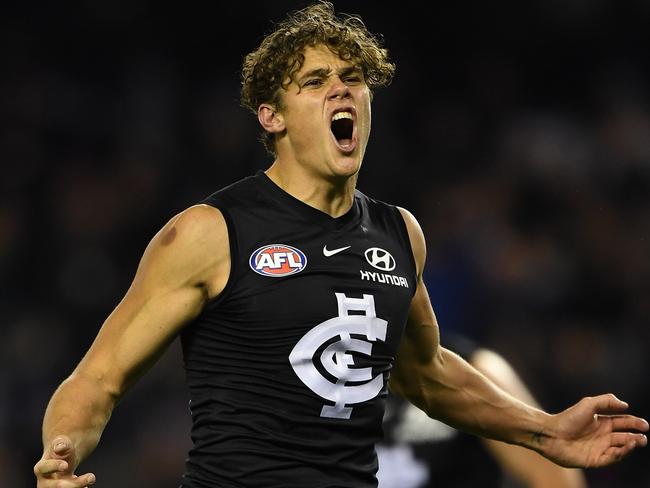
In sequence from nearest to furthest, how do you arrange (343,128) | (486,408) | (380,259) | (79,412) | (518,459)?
(79,412) < (380,259) < (343,128) < (486,408) < (518,459)

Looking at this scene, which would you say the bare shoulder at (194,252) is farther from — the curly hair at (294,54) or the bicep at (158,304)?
the curly hair at (294,54)

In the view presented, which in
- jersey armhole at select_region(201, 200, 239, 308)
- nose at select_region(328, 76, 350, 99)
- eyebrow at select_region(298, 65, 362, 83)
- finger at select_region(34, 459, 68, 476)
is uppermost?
eyebrow at select_region(298, 65, 362, 83)

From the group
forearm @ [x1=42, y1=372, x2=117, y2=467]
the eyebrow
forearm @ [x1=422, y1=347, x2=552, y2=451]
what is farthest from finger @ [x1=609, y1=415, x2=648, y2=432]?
forearm @ [x1=42, y1=372, x2=117, y2=467]

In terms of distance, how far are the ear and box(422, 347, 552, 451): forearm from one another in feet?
3.11

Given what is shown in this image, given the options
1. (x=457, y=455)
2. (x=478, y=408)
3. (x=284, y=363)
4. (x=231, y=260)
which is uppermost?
(x=231, y=260)

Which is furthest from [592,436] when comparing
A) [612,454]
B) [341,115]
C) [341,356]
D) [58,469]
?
[58,469]

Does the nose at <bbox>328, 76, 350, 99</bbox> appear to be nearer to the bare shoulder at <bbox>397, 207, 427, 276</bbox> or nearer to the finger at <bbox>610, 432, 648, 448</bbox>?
the bare shoulder at <bbox>397, 207, 427, 276</bbox>

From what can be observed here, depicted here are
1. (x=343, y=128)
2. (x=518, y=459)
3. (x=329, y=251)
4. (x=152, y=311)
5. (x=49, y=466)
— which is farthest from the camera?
(x=518, y=459)

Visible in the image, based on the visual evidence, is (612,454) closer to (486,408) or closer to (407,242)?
(486,408)

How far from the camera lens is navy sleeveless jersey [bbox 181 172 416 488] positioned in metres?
3.08

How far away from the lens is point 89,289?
23.4ft

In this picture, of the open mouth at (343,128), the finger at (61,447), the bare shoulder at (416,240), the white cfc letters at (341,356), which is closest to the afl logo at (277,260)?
the white cfc letters at (341,356)

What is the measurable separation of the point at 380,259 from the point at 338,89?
0.54 m

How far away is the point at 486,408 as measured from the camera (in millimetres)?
3707
